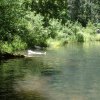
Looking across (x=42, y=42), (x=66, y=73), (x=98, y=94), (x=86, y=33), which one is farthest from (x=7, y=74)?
(x=86, y=33)

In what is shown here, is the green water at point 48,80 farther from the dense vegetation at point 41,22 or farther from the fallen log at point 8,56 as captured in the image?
the dense vegetation at point 41,22

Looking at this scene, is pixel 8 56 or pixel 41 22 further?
pixel 41 22

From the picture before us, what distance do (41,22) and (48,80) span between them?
30723 mm

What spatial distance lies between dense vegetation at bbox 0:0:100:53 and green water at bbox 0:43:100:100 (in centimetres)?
489

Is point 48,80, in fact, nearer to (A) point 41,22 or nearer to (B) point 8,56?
(B) point 8,56

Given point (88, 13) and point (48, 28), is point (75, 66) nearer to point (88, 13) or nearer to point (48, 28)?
point (48, 28)

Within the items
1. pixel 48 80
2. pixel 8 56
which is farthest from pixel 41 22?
pixel 48 80


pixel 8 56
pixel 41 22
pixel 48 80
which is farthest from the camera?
pixel 41 22

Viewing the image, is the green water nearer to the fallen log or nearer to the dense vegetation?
the fallen log

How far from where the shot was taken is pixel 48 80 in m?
24.6

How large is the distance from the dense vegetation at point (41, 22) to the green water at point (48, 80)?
4891 millimetres

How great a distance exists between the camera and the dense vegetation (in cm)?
3750

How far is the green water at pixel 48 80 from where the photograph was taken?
1992 cm

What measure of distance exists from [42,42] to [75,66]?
22930 mm
